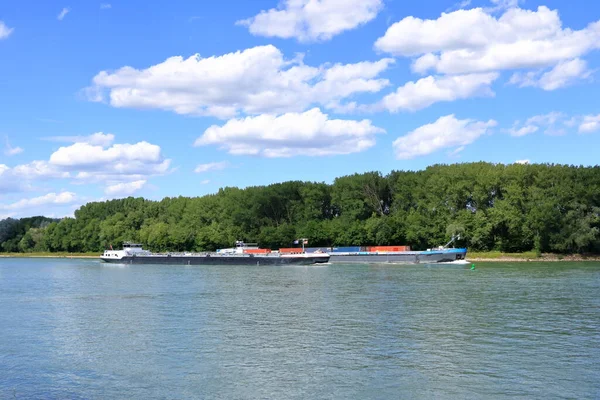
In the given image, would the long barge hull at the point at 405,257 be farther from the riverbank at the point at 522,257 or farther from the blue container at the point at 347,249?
the riverbank at the point at 522,257

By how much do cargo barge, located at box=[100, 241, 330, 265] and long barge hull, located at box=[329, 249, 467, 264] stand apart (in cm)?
656

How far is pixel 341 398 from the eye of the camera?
2112 cm

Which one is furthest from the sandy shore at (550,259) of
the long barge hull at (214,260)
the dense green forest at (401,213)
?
the long barge hull at (214,260)

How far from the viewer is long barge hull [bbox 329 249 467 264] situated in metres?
107

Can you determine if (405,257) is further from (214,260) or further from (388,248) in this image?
(214,260)

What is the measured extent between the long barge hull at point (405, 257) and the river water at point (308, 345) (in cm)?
5356

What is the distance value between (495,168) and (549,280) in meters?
59.2

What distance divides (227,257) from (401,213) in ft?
124

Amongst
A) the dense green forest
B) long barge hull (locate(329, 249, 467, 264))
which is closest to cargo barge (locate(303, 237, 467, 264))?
long barge hull (locate(329, 249, 467, 264))

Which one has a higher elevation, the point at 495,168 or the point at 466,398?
the point at 495,168

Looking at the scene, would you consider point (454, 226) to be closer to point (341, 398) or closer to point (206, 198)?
point (206, 198)

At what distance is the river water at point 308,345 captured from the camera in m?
22.6

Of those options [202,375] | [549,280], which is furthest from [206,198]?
[202,375]

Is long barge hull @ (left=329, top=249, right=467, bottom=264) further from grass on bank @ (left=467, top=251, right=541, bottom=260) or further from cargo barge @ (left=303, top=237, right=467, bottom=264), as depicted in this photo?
grass on bank @ (left=467, top=251, right=541, bottom=260)
